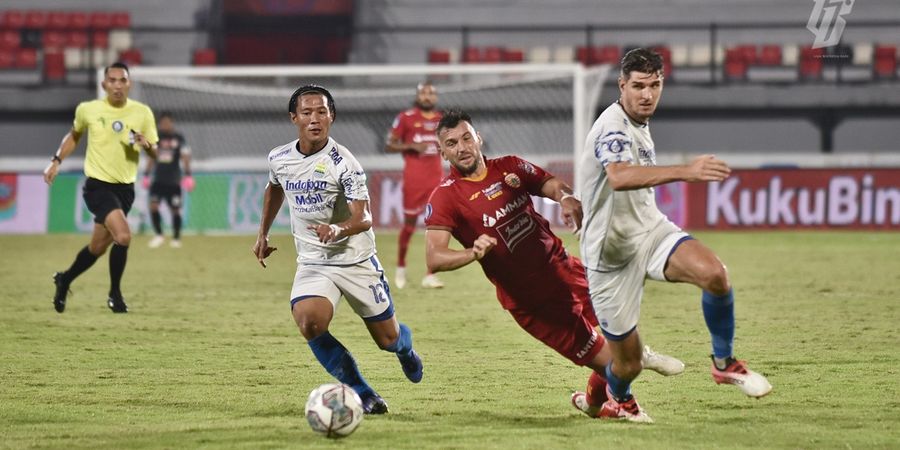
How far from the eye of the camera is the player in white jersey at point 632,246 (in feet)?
20.1

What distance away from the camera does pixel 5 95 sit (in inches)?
1030

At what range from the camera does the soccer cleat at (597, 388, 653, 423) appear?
21.3 feet

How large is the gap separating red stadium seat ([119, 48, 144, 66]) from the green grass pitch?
1270cm

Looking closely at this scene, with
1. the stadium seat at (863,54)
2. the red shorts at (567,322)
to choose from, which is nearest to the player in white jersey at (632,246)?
the red shorts at (567,322)

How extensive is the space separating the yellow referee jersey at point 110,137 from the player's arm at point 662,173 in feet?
22.2

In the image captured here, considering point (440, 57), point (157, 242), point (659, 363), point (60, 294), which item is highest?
point (440, 57)

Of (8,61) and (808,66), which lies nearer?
(808,66)

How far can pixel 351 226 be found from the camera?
681 cm

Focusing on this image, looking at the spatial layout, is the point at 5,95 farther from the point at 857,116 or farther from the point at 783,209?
the point at 857,116

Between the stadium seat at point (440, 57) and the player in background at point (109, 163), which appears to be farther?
the stadium seat at point (440, 57)

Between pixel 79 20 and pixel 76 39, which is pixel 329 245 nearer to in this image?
pixel 76 39

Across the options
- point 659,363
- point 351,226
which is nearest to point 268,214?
point 351,226

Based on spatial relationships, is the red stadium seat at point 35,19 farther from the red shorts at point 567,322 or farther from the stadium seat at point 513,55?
the red shorts at point 567,322

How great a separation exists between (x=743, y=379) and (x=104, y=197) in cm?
718
